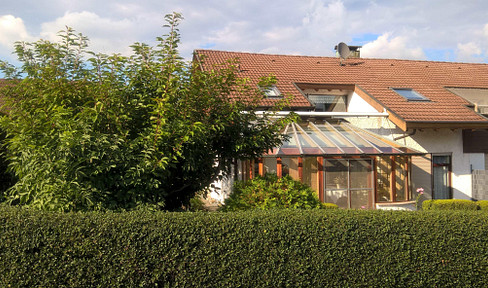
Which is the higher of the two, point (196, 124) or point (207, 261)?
point (196, 124)

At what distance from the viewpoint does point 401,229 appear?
16.7ft

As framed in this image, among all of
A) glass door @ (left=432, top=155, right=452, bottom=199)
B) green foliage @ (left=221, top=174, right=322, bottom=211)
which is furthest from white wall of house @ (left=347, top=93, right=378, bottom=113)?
green foliage @ (left=221, top=174, right=322, bottom=211)

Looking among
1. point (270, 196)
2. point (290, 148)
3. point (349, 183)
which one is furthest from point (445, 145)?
point (270, 196)

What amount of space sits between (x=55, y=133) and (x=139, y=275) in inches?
81.1

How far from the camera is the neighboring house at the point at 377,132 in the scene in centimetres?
1291

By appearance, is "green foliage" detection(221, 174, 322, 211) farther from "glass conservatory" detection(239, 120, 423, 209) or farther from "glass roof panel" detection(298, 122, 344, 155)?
"glass roof panel" detection(298, 122, 344, 155)

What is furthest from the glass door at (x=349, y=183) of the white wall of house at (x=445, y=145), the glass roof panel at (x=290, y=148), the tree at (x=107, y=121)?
the tree at (x=107, y=121)

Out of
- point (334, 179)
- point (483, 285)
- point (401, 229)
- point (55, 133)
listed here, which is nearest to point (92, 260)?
point (55, 133)

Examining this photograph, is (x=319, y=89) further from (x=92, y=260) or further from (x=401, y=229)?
(x=92, y=260)

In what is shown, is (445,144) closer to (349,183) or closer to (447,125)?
(447,125)

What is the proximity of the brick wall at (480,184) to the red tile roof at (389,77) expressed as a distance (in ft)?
6.47

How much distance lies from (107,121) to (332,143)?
338 inches

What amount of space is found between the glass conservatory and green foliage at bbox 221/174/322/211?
5558 mm

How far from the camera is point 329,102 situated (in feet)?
54.7
